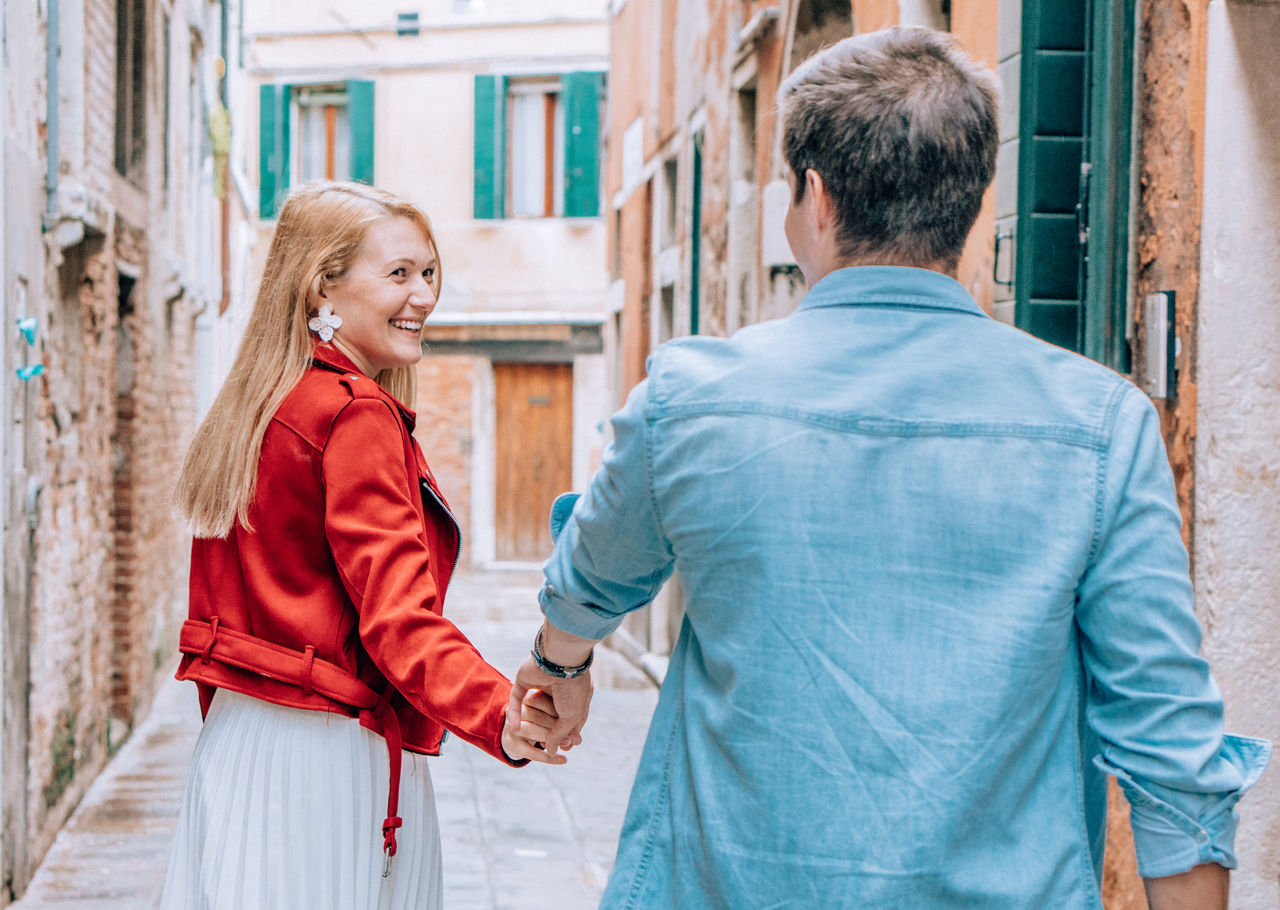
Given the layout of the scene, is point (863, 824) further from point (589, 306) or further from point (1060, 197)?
point (589, 306)

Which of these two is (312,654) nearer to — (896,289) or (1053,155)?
(896,289)

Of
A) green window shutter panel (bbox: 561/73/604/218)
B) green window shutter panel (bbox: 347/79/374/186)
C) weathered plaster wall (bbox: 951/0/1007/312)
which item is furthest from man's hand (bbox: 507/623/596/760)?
green window shutter panel (bbox: 347/79/374/186)

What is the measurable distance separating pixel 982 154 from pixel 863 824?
0.66m

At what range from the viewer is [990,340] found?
4.82ft

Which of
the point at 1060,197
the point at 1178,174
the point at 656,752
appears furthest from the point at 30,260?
the point at 656,752

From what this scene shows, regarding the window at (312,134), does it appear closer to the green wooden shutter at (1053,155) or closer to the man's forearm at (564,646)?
the green wooden shutter at (1053,155)

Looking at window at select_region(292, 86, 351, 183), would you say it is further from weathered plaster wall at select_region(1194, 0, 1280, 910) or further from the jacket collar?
the jacket collar

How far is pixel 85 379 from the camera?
626 cm

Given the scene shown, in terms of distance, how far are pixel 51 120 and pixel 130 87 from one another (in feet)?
8.36

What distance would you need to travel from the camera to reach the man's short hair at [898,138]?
1.43 metres

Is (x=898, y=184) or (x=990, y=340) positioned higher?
(x=898, y=184)

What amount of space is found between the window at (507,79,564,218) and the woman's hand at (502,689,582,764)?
1627cm

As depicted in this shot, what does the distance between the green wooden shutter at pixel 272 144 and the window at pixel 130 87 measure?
9894 millimetres

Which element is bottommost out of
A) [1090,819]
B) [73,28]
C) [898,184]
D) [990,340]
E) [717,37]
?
[1090,819]
